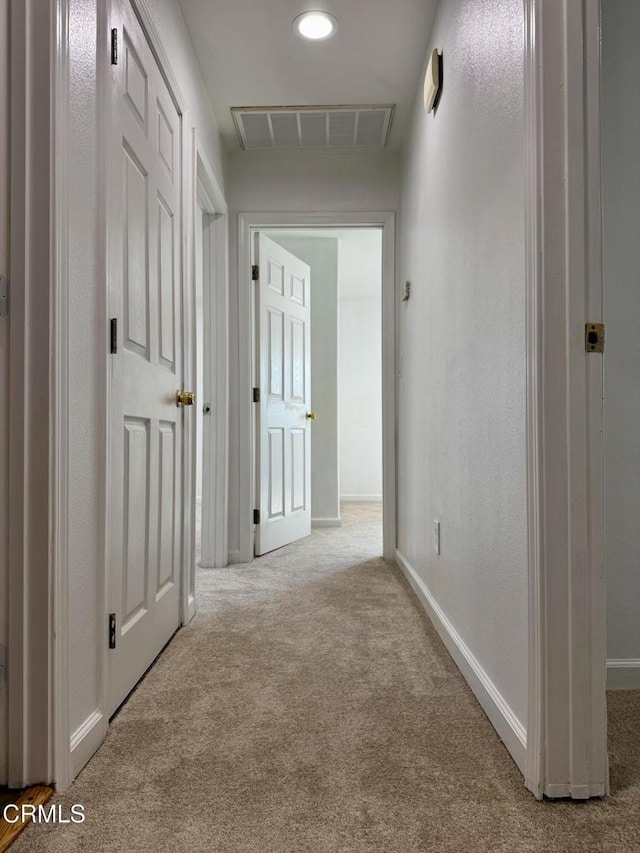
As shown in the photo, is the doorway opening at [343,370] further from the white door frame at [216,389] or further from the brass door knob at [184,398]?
the brass door knob at [184,398]

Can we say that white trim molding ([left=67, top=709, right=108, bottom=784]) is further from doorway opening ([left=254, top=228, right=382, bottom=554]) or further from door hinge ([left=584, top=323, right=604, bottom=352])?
doorway opening ([left=254, top=228, right=382, bottom=554])

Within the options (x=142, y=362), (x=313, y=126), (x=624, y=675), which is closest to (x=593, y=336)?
(x=624, y=675)

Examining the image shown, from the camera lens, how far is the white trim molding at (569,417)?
117 centimetres

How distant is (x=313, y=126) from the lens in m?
3.17

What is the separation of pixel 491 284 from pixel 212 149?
197cm

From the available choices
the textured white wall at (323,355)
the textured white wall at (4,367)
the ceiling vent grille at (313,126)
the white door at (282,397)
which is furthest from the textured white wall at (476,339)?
the textured white wall at (323,355)

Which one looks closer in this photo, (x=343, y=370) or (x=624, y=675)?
(x=624, y=675)

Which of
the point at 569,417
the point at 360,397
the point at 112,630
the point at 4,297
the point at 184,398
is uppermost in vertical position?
the point at 360,397

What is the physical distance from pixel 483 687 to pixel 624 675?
1.41 ft

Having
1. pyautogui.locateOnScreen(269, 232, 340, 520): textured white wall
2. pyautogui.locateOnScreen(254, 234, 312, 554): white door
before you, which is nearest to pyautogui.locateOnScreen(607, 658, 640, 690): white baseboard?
pyautogui.locateOnScreen(254, 234, 312, 554): white door

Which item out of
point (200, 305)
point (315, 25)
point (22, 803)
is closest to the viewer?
point (22, 803)

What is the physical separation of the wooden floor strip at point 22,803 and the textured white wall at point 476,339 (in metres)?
0.96

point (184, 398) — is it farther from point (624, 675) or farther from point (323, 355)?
point (323, 355)

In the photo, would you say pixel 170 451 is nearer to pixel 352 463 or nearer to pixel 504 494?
pixel 504 494
